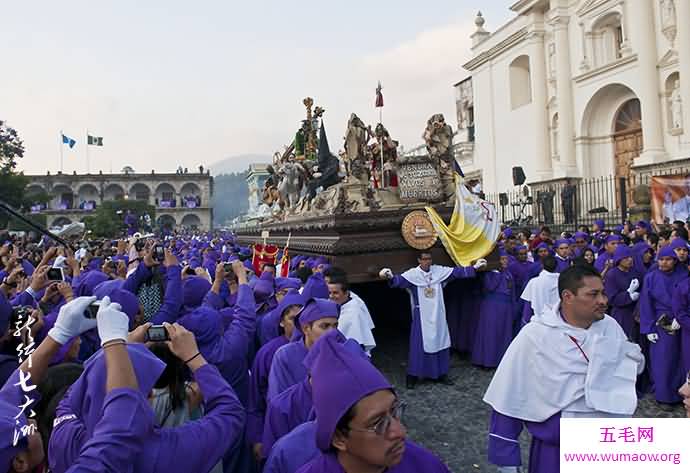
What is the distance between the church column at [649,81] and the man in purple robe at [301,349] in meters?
19.5

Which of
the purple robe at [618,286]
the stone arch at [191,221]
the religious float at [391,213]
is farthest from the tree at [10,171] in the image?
the stone arch at [191,221]

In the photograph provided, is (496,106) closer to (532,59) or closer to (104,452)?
(532,59)

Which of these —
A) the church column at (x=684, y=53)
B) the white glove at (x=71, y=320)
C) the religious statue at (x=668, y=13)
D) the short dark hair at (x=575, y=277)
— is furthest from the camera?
the religious statue at (x=668, y=13)

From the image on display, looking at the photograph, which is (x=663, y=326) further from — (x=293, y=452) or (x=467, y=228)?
(x=293, y=452)

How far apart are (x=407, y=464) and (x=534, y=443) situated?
1.42 meters

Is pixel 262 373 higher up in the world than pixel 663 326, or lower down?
higher up

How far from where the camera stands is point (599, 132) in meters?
22.5

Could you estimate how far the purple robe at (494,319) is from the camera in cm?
690

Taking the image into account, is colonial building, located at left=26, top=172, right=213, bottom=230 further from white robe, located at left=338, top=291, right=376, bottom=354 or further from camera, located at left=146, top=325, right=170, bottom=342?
camera, located at left=146, top=325, right=170, bottom=342

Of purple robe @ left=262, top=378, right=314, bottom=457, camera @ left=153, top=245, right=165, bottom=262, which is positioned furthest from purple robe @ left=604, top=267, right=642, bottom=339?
camera @ left=153, top=245, right=165, bottom=262

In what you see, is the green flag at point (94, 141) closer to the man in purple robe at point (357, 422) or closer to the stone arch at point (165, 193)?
the stone arch at point (165, 193)

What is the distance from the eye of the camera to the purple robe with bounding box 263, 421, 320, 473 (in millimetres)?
2141

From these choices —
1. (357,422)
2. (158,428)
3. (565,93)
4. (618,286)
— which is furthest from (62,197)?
(357,422)

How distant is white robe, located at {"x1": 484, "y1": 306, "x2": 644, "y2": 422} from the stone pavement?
1.70 m
